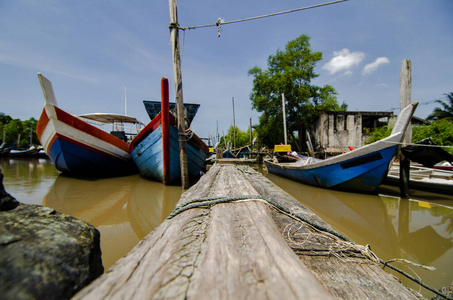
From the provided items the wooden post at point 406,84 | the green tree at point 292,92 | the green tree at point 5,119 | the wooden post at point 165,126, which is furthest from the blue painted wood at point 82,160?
the green tree at point 5,119

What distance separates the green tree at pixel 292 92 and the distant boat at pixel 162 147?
48.9ft

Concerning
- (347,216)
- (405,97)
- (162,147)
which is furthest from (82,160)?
(405,97)

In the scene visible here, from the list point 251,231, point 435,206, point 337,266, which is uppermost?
point 251,231

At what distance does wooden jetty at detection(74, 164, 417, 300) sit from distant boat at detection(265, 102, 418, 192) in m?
4.75

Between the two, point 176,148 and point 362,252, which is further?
point 176,148

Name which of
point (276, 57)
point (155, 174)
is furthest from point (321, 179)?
point (276, 57)

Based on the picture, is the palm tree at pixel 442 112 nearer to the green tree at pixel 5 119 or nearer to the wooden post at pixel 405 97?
the wooden post at pixel 405 97

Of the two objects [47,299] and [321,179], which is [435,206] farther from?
[47,299]

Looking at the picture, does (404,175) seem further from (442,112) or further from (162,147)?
(442,112)

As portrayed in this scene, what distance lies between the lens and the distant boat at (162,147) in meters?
5.54

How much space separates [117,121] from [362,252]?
1091 centimetres

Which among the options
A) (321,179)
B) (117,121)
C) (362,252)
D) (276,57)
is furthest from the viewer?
(276,57)

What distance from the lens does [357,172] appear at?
5.32 m

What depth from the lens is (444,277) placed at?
2010 millimetres
